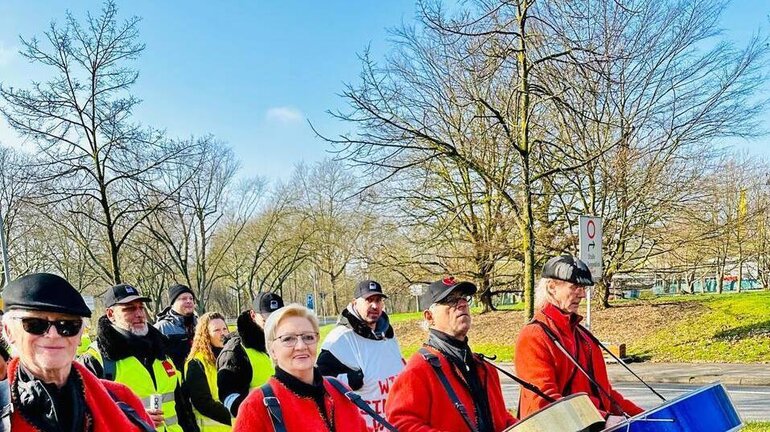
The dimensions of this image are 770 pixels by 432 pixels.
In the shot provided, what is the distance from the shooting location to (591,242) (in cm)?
1040

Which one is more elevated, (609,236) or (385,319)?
(609,236)

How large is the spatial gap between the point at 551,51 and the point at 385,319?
9.30 m

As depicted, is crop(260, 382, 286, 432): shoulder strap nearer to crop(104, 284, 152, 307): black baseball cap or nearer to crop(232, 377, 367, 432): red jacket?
crop(232, 377, 367, 432): red jacket

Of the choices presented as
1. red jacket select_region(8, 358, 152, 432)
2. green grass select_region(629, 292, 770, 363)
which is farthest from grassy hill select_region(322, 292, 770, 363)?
red jacket select_region(8, 358, 152, 432)

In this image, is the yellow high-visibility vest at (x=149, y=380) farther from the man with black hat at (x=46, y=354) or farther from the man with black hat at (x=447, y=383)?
the man with black hat at (x=46, y=354)

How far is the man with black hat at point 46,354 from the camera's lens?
195cm

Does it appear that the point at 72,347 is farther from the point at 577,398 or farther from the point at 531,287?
the point at 531,287

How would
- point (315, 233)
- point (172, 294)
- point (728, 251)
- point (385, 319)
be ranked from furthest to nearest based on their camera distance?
point (315, 233), point (728, 251), point (172, 294), point (385, 319)

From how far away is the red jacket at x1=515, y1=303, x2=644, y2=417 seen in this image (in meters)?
3.50

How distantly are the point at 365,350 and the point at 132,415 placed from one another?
2.42 m

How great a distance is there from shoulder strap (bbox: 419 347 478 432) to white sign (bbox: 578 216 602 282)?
7555 mm

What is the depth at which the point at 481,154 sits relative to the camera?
16.6 metres

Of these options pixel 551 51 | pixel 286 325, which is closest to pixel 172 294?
pixel 286 325

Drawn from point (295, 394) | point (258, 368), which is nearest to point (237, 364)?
point (258, 368)
